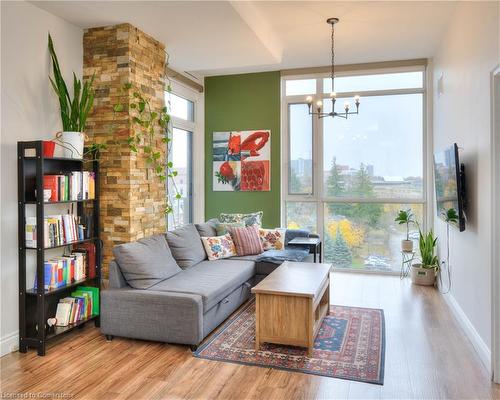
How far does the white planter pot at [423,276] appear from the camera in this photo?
17.5 ft

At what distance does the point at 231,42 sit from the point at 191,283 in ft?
8.36

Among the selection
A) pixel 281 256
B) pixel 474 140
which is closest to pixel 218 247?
pixel 281 256

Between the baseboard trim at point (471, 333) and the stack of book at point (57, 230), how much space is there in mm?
3340

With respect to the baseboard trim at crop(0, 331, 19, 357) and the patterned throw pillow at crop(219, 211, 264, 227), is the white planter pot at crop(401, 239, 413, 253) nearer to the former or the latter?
the patterned throw pillow at crop(219, 211, 264, 227)

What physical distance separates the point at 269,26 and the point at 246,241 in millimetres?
2506

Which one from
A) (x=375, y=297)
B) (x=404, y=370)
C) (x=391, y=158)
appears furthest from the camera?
(x=391, y=158)

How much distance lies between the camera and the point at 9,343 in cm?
324

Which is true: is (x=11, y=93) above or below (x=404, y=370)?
above

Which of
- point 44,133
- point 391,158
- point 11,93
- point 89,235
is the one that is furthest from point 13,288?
point 391,158

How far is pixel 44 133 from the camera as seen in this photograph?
3.61 m

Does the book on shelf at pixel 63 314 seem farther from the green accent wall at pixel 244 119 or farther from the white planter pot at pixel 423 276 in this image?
the white planter pot at pixel 423 276

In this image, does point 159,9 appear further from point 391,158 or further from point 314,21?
point 391,158

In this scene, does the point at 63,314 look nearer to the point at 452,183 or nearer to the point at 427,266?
the point at 452,183

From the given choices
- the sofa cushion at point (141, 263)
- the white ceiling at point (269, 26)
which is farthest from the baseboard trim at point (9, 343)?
the white ceiling at point (269, 26)
